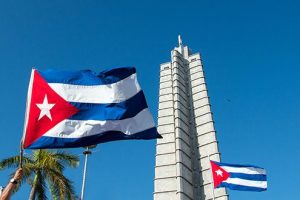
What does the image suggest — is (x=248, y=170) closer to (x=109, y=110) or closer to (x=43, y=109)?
(x=109, y=110)

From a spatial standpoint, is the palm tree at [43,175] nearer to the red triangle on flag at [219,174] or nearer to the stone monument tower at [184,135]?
the red triangle on flag at [219,174]

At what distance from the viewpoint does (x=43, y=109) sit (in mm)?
9953

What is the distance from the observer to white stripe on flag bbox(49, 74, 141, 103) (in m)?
10.5

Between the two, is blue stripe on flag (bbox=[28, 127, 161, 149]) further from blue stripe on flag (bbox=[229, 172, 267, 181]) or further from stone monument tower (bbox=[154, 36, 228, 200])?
stone monument tower (bbox=[154, 36, 228, 200])

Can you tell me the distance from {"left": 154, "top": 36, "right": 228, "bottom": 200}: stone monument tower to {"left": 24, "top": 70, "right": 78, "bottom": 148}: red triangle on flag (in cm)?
2665

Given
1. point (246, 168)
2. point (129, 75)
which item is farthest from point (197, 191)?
point (129, 75)

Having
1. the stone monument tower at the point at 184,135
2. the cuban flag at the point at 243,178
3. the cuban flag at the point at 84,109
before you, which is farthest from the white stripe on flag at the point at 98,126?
the stone monument tower at the point at 184,135

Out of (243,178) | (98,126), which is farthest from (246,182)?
(98,126)

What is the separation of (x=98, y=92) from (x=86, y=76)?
0.65 m

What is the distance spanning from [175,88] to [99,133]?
121ft

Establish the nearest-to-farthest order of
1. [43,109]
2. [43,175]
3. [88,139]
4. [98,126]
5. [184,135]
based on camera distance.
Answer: [88,139] < [43,109] < [98,126] < [43,175] < [184,135]

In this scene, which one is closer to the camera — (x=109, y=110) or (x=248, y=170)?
(x=109, y=110)

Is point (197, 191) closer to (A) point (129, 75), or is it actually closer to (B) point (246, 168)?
(B) point (246, 168)

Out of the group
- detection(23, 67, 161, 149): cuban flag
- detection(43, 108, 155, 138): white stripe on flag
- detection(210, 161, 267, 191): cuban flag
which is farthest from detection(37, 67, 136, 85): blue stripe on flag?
detection(210, 161, 267, 191): cuban flag
